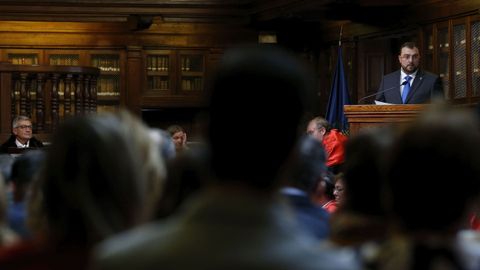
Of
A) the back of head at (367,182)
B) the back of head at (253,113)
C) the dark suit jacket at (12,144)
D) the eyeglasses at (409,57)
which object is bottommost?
the dark suit jacket at (12,144)

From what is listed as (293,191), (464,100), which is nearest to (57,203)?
(293,191)

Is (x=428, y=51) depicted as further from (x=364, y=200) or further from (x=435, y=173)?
(x=435, y=173)

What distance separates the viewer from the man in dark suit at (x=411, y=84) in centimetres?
980

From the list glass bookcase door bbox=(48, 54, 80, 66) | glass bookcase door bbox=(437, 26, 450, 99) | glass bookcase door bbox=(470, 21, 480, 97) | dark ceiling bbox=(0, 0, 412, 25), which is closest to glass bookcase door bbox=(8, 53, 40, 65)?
glass bookcase door bbox=(48, 54, 80, 66)

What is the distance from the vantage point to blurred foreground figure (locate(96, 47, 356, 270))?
1.59 m

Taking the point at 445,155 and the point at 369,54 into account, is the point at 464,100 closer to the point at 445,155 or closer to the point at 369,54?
the point at 369,54

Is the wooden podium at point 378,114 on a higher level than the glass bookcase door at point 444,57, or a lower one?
lower

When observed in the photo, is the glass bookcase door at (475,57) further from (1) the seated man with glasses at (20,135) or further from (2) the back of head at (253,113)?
(2) the back of head at (253,113)

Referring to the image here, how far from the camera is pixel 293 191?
11.4 feet

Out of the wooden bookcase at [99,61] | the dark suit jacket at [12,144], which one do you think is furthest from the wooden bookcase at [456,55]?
the wooden bookcase at [99,61]

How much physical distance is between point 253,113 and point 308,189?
76.4 inches

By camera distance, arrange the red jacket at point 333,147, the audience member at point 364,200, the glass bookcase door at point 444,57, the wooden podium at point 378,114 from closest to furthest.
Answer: the audience member at point 364,200, the wooden podium at point 378,114, the red jacket at point 333,147, the glass bookcase door at point 444,57

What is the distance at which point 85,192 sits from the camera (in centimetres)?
237

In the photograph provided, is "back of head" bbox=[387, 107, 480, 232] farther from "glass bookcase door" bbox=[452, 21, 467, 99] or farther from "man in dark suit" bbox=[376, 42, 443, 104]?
"glass bookcase door" bbox=[452, 21, 467, 99]
